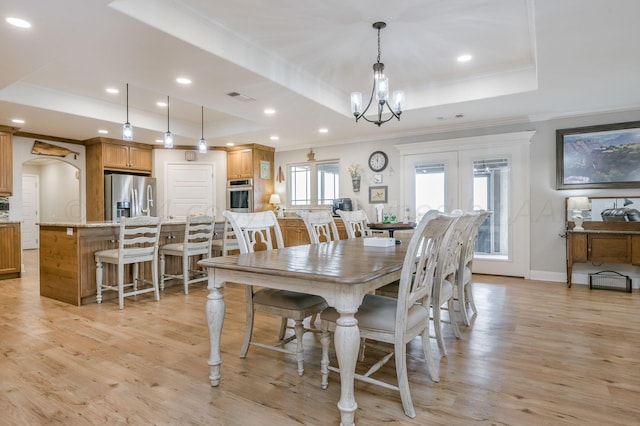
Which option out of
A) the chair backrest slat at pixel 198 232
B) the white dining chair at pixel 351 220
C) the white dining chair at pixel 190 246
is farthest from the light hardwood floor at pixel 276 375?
the white dining chair at pixel 351 220

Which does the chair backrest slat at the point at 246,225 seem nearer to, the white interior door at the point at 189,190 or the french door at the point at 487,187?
the french door at the point at 487,187

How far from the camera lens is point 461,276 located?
2963 mm

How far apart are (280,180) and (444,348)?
550 cm

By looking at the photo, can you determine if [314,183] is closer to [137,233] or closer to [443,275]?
[137,233]

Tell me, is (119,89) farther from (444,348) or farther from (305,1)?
(444,348)

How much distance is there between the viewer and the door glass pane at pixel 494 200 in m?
5.29

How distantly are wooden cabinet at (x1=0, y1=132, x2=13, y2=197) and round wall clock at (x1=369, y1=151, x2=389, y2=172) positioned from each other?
563cm

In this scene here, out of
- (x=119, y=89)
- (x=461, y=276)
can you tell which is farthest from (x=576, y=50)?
(x=119, y=89)

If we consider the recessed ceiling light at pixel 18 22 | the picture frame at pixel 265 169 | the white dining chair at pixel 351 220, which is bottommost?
the white dining chair at pixel 351 220

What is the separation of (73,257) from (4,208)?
2831mm

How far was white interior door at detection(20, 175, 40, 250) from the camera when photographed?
9.16m

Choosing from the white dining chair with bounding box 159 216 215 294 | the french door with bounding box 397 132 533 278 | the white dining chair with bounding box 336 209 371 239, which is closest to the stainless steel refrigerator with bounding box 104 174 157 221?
the white dining chair with bounding box 159 216 215 294

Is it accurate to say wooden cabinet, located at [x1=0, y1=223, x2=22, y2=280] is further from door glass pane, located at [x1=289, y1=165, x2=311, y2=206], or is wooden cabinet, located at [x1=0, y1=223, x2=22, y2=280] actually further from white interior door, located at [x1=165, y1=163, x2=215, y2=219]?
door glass pane, located at [x1=289, y1=165, x2=311, y2=206]

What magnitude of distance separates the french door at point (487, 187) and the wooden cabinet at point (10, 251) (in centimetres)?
611
